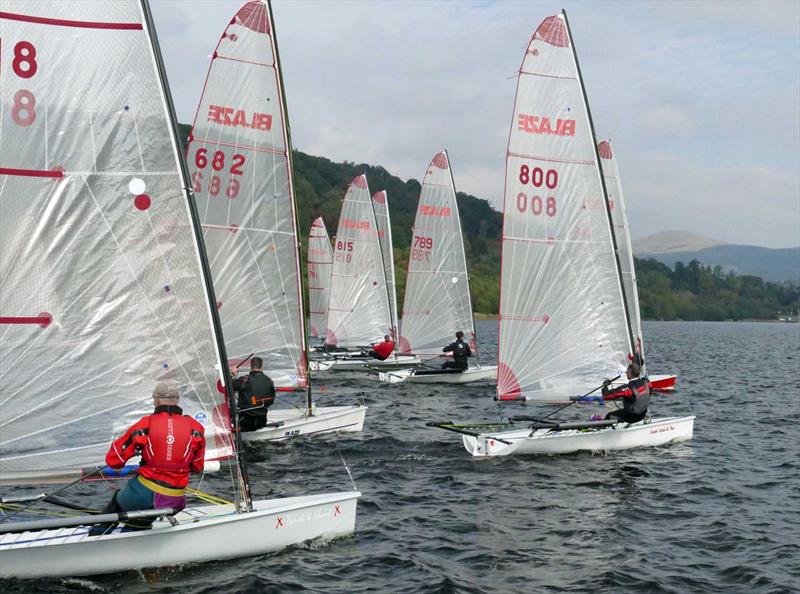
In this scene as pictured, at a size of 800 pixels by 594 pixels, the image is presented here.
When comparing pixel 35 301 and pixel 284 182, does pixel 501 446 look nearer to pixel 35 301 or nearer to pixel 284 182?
pixel 284 182

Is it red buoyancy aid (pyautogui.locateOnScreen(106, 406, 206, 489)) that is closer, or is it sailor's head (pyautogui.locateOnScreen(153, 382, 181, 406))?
red buoyancy aid (pyautogui.locateOnScreen(106, 406, 206, 489))

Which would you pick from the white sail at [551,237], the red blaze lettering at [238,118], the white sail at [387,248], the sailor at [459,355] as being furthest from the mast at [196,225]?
the white sail at [387,248]

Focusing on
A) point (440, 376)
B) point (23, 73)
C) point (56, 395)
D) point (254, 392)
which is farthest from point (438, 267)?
point (23, 73)

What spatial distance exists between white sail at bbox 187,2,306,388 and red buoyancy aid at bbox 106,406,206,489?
26.0 ft

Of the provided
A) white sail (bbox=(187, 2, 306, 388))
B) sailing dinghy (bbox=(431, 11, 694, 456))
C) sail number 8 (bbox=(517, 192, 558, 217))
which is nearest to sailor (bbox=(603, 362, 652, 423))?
sailing dinghy (bbox=(431, 11, 694, 456))

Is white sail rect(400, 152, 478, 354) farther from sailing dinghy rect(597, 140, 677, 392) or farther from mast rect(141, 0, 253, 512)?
mast rect(141, 0, 253, 512)

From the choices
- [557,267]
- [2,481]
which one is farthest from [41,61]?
[557,267]

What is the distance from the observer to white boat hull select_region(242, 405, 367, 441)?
49.5 feet

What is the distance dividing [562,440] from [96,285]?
Result: 885 centimetres

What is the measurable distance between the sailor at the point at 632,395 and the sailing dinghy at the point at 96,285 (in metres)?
7.45

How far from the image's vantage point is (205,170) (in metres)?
16.5

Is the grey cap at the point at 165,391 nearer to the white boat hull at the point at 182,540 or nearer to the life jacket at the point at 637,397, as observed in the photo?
the white boat hull at the point at 182,540

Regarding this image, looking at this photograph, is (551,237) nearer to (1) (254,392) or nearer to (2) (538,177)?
(2) (538,177)

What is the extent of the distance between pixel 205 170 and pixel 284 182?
59.1 inches
